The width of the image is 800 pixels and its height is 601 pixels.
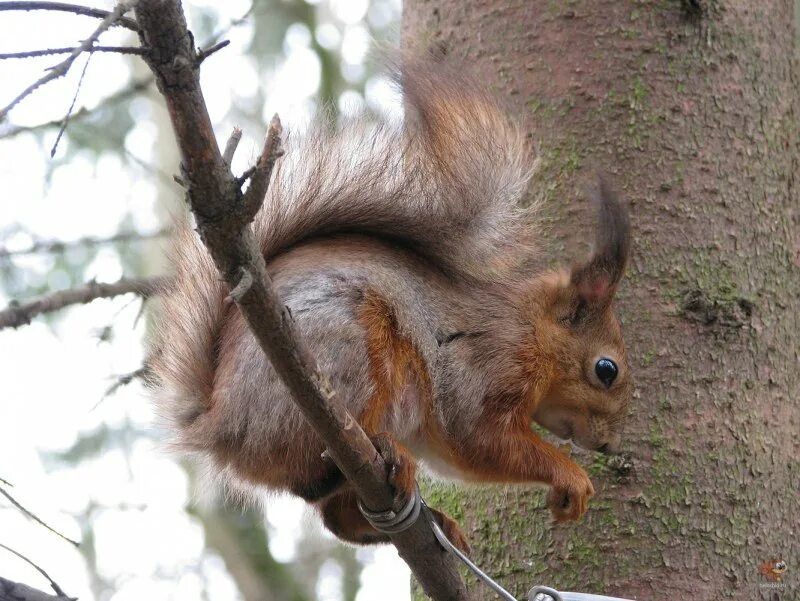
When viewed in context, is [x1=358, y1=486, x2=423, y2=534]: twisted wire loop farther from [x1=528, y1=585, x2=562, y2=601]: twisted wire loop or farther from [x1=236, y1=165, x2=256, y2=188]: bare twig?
[x1=236, y1=165, x2=256, y2=188]: bare twig

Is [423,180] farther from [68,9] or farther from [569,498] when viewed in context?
[68,9]

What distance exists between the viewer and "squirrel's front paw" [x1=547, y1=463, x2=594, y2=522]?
5.19 feet

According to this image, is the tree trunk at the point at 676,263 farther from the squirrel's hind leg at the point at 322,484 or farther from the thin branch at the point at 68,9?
the thin branch at the point at 68,9

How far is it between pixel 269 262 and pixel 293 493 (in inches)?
15.5

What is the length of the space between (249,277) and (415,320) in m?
0.73

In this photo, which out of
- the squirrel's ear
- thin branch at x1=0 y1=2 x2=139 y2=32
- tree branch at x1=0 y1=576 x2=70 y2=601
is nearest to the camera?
thin branch at x1=0 y1=2 x2=139 y2=32

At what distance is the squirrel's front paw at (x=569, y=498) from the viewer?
1583mm

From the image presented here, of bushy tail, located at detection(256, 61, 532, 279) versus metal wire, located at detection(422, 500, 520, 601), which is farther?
bushy tail, located at detection(256, 61, 532, 279)

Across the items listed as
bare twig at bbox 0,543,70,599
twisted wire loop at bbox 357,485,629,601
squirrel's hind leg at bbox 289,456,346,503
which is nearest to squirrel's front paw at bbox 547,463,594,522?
twisted wire loop at bbox 357,485,629,601

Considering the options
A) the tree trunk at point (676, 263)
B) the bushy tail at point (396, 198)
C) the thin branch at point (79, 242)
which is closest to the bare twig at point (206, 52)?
the bushy tail at point (396, 198)

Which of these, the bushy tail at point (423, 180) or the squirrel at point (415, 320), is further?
the bushy tail at point (423, 180)

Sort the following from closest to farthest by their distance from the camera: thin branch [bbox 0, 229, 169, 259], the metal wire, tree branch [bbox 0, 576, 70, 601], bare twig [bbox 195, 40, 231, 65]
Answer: bare twig [bbox 195, 40, 231, 65]
tree branch [bbox 0, 576, 70, 601]
the metal wire
thin branch [bbox 0, 229, 169, 259]

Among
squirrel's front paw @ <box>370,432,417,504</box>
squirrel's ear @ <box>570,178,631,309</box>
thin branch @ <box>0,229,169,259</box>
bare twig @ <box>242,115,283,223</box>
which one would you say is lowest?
squirrel's front paw @ <box>370,432,417,504</box>

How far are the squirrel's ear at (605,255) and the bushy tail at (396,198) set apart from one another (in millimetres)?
129
